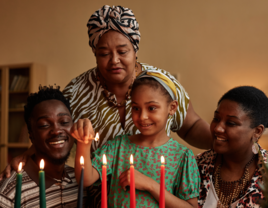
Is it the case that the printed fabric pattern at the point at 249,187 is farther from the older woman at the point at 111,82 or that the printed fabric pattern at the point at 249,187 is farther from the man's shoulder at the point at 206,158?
the older woman at the point at 111,82

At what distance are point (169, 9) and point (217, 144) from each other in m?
3.73

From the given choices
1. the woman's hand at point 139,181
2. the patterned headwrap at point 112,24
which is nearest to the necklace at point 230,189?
the woman's hand at point 139,181

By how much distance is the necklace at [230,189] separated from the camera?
4.99 ft

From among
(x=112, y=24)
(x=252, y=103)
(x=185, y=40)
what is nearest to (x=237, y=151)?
(x=252, y=103)

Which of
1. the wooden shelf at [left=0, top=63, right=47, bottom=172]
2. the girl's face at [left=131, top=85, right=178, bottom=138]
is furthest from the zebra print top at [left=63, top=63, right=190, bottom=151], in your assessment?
the wooden shelf at [left=0, top=63, right=47, bottom=172]

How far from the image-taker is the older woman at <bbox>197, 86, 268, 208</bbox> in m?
1.49

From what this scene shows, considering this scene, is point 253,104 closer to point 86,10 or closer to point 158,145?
point 158,145

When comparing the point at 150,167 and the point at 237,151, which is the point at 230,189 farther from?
the point at 150,167

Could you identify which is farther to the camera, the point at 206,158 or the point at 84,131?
the point at 206,158

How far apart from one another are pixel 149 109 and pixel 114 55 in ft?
1.39

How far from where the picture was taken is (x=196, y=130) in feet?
6.72

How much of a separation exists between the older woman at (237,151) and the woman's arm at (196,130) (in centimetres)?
36

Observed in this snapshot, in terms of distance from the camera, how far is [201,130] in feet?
6.64

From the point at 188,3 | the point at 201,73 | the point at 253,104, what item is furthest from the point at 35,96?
the point at 188,3
